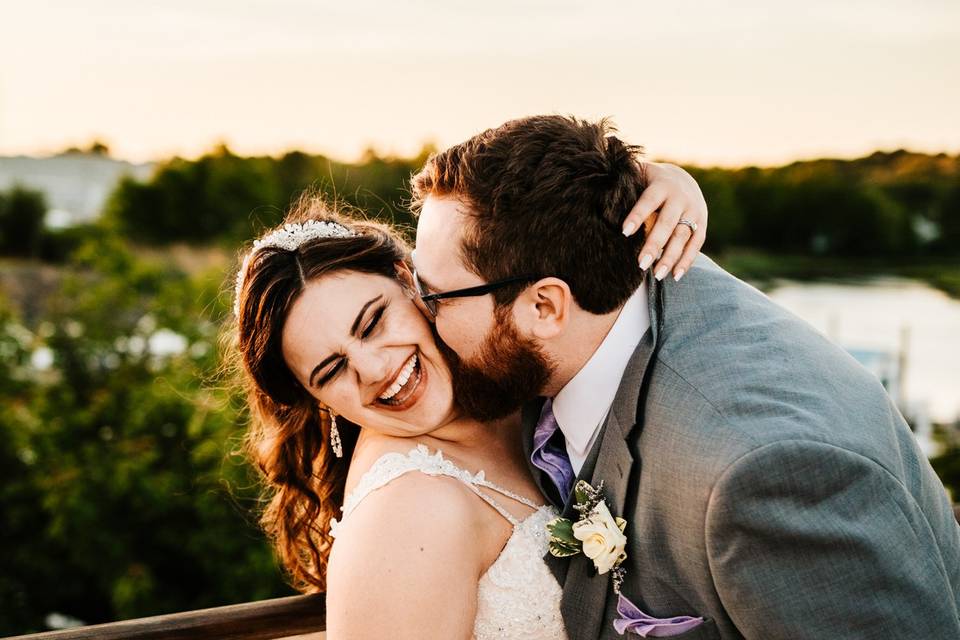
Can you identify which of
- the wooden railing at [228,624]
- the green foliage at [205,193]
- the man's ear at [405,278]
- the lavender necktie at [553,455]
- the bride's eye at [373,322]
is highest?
the man's ear at [405,278]

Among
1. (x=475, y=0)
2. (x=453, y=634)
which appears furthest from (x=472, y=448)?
(x=475, y=0)

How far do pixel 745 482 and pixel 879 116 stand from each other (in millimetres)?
10972

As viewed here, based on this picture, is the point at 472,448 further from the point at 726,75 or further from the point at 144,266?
the point at 726,75

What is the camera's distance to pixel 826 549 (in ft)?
4.93

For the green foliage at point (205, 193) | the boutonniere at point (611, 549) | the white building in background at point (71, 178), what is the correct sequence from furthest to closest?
the green foliage at point (205, 193) → the white building in background at point (71, 178) → the boutonniere at point (611, 549)

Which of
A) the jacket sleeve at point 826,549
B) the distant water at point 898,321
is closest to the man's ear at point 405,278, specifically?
the jacket sleeve at point 826,549

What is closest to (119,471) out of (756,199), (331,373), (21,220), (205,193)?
(331,373)

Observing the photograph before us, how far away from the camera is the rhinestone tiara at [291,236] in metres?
2.51

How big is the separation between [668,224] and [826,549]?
2.98ft

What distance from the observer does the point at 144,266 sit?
261 inches

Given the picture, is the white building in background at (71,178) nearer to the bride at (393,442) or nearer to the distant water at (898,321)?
the distant water at (898,321)

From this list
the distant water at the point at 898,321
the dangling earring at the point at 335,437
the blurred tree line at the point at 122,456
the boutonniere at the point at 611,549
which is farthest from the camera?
the distant water at the point at 898,321

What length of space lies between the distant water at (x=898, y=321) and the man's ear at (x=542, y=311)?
42.2 feet

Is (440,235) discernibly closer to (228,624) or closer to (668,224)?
(668,224)
